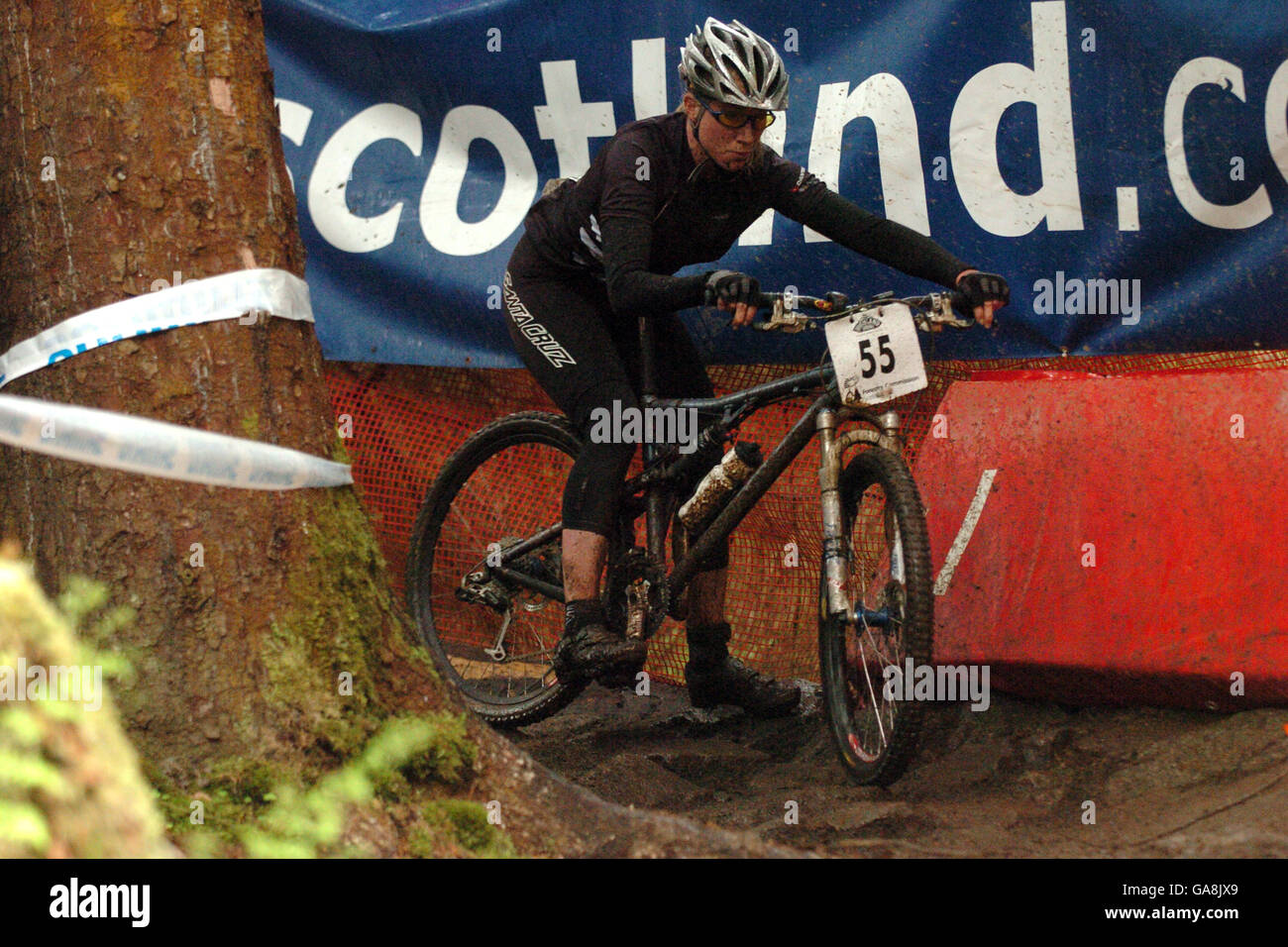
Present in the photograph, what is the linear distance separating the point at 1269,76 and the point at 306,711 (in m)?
4.26

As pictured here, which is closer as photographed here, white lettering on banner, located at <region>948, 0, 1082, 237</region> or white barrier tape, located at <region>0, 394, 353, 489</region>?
white barrier tape, located at <region>0, 394, 353, 489</region>

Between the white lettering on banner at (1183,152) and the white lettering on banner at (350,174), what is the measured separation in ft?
10.9

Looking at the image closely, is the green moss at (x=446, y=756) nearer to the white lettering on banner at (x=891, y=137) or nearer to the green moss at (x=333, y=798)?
the green moss at (x=333, y=798)

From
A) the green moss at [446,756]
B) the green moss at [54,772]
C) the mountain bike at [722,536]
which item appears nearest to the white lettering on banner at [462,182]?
the mountain bike at [722,536]

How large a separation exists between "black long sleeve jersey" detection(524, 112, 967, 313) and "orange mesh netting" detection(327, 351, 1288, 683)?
81 centimetres

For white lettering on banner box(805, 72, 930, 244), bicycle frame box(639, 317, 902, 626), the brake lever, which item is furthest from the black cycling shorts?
white lettering on banner box(805, 72, 930, 244)

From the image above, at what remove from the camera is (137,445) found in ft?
10.0

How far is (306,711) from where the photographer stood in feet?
9.88

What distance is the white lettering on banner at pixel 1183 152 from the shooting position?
5047mm

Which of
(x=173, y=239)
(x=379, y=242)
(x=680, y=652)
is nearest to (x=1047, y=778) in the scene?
(x=680, y=652)

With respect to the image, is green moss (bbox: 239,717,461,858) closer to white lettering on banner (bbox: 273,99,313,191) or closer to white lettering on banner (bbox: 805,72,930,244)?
white lettering on banner (bbox: 805,72,930,244)

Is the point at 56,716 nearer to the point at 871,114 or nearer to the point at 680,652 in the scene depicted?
the point at 680,652

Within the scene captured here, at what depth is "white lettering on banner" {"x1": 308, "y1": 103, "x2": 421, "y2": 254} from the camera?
6.23m

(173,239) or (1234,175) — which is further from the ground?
(1234,175)
